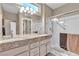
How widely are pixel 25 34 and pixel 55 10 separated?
52 cm

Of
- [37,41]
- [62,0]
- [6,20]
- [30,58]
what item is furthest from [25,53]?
[62,0]

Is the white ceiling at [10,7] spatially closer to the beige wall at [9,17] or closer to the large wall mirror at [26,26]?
the beige wall at [9,17]

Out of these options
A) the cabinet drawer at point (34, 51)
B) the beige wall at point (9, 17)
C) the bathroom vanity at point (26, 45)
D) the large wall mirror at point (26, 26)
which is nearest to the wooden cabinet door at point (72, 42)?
the bathroom vanity at point (26, 45)

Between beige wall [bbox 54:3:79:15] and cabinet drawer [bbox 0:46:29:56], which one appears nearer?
cabinet drawer [bbox 0:46:29:56]

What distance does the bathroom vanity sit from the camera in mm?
1237

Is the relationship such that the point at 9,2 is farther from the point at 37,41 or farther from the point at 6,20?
the point at 37,41

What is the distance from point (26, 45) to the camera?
138 centimetres

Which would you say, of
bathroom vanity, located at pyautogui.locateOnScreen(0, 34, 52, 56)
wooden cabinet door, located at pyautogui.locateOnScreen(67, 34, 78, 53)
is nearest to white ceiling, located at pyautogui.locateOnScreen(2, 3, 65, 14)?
bathroom vanity, located at pyautogui.locateOnScreen(0, 34, 52, 56)

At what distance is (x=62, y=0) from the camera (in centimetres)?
144

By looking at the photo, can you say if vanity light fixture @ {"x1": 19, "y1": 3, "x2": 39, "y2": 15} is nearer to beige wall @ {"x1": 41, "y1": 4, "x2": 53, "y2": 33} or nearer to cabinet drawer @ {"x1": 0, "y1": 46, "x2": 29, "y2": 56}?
→ beige wall @ {"x1": 41, "y1": 4, "x2": 53, "y2": 33}

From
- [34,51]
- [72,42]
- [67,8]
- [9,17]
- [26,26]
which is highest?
[67,8]

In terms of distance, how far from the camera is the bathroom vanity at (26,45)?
124 cm

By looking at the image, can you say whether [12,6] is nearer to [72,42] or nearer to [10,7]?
[10,7]

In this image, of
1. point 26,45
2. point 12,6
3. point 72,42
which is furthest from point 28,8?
point 72,42
